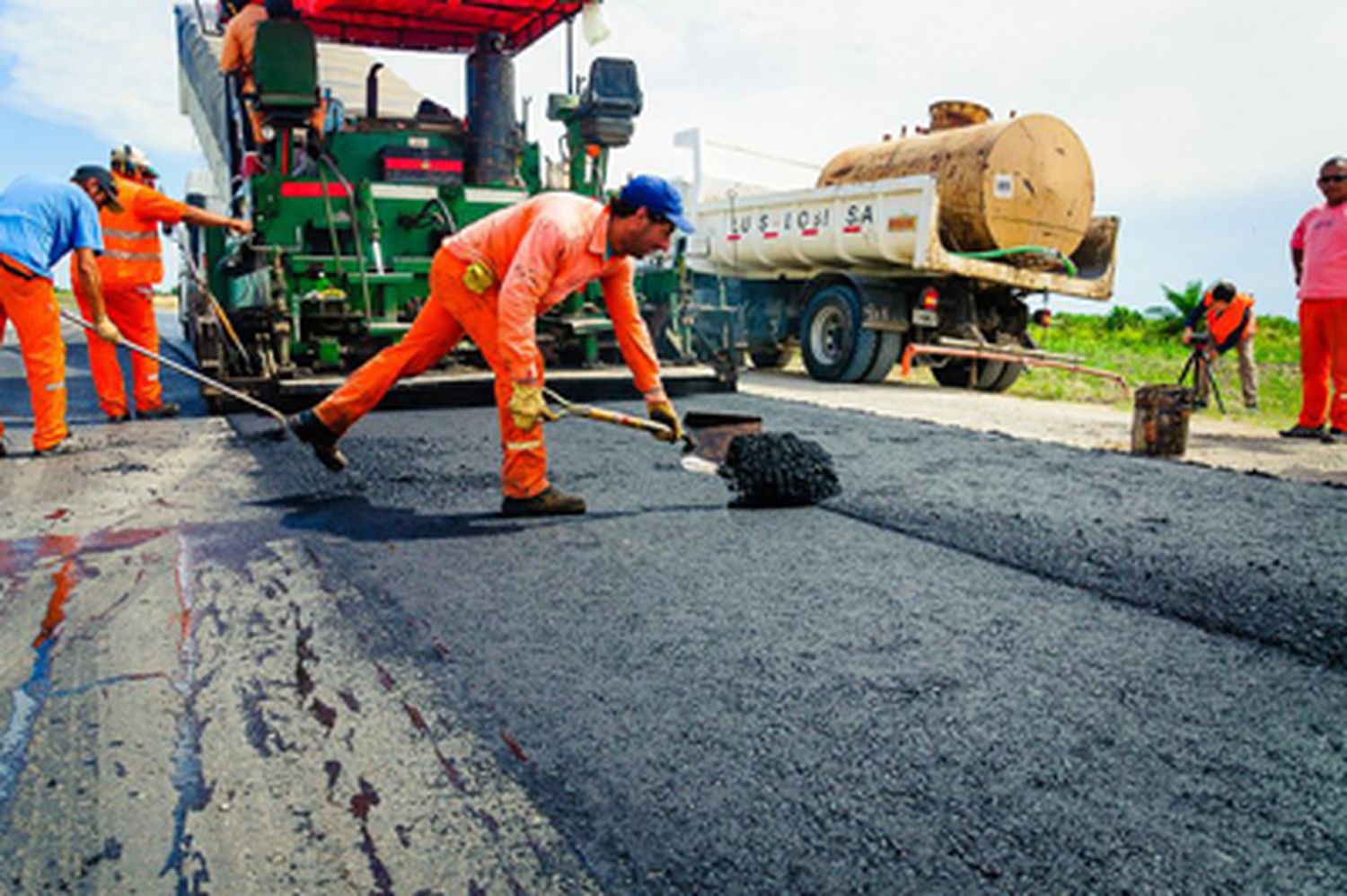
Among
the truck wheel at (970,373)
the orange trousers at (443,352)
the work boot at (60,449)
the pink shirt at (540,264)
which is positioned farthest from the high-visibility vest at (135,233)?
the truck wheel at (970,373)

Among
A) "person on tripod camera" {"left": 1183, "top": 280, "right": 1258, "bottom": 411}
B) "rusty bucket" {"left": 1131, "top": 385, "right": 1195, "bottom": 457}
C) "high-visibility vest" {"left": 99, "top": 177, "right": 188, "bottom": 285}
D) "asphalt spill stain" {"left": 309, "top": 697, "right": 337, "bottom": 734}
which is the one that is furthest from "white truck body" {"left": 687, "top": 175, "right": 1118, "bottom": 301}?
"asphalt spill stain" {"left": 309, "top": 697, "right": 337, "bottom": 734}

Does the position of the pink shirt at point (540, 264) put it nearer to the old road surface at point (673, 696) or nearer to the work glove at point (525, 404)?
the work glove at point (525, 404)

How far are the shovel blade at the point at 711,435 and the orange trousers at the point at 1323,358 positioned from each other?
14.0ft

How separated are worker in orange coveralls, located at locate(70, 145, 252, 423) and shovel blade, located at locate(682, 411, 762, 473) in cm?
329

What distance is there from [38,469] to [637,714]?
148 inches

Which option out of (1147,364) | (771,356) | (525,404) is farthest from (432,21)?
(1147,364)

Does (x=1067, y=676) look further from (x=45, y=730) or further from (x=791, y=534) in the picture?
(x=45, y=730)

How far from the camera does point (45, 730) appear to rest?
6.08 feet

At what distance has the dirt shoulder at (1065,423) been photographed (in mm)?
5578

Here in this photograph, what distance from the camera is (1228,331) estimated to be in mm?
8586

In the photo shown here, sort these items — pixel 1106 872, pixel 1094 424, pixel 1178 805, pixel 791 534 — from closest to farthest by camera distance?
pixel 1106 872, pixel 1178 805, pixel 791 534, pixel 1094 424

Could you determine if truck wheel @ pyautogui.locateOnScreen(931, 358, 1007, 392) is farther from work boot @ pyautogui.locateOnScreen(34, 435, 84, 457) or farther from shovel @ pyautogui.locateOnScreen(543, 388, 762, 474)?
work boot @ pyautogui.locateOnScreen(34, 435, 84, 457)

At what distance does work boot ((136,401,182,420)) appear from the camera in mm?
5965

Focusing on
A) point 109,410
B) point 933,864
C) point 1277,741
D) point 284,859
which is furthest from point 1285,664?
point 109,410
